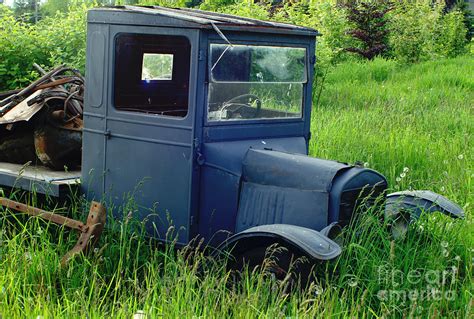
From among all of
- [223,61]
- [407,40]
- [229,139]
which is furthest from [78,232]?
[407,40]

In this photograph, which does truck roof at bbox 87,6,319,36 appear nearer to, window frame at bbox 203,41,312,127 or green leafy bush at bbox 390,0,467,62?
window frame at bbox 203,41,312,127

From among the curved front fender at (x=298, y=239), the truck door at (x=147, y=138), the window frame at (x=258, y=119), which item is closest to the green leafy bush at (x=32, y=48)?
the truck door at (x=147, y=138)

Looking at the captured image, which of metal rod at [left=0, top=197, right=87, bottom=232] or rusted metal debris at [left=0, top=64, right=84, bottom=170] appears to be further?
rusted metal debris at [left=0, top=64, right=84, bottom=170]

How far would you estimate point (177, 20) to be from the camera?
15.5 feet

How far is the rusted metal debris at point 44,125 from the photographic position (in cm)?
569

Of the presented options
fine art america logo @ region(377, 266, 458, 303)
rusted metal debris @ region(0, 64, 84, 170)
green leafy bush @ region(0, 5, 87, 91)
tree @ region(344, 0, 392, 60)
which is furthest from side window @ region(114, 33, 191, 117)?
tree @ region(344, 0, 392, 60)

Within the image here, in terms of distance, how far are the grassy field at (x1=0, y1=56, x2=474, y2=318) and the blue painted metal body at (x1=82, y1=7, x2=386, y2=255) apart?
0.23m

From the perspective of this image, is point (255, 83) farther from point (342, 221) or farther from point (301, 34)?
point (342, 221)

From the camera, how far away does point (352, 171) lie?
4.69 metres

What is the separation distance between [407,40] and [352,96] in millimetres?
5180

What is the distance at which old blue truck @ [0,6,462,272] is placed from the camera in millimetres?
4660

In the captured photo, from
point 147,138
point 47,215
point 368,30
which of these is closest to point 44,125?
point 47,215

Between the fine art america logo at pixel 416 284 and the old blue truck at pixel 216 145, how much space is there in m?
0.42

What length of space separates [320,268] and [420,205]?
1213 mm
